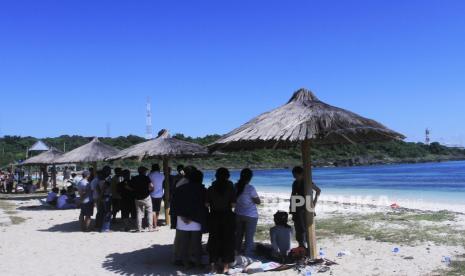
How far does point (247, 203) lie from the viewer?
6.58m

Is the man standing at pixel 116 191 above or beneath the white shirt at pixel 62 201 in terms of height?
above

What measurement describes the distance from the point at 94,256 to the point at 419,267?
479cm

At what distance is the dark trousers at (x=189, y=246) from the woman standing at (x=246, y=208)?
2.11ft

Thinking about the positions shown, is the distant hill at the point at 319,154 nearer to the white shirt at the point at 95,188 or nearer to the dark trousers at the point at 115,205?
the dark trousers at the point at 115,205

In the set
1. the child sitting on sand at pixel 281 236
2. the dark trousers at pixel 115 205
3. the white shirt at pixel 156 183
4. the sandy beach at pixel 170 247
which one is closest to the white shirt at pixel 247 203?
the child sitting on sand at pixel 281 236

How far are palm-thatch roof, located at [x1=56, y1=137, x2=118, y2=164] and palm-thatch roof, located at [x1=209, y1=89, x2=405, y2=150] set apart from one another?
27.6 feet

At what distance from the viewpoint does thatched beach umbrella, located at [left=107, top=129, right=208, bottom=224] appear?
397 inches

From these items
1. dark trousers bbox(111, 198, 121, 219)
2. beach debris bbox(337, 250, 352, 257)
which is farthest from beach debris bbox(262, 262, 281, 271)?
dark trousers bbox(111, 198, 121, 219)

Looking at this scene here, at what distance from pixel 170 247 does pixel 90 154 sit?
25.8 ft

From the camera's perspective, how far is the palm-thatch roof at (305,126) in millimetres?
Answer: 6117

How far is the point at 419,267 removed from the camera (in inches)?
251

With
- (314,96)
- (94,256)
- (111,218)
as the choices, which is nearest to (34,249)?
(94,256)

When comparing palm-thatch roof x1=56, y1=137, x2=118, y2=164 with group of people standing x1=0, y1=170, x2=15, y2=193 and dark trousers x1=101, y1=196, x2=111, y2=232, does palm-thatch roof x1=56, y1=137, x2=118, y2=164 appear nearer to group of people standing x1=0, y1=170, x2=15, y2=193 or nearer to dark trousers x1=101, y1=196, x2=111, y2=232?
dark trousers x1=101, y1=196, x2=111, y2=232

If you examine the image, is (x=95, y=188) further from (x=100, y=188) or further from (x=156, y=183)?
(x=156, y=183)
